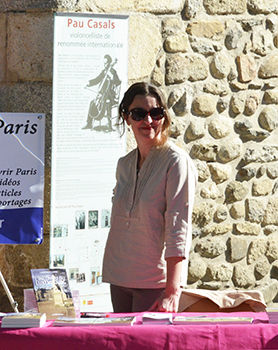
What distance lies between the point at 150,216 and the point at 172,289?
0.30m

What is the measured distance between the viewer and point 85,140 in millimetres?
3094

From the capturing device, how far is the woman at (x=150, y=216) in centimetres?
183

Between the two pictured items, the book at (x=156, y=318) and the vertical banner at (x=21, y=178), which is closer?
the book at (x=156, y=318)

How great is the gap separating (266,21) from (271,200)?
142 cm

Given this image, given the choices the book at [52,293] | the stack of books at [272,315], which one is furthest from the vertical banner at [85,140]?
the stack of books at [272,315]

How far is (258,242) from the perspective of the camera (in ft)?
12.5

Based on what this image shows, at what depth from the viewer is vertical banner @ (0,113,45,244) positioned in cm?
304

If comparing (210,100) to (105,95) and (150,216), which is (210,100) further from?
(150,216)

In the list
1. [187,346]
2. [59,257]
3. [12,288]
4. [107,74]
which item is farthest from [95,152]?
[187,346]

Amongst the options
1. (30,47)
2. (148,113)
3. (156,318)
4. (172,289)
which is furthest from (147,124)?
(30,47)

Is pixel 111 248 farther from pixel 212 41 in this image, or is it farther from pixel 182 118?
pixel 212 41

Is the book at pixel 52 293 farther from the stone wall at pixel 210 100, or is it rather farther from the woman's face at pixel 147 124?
the stone wall at pixel 210 100

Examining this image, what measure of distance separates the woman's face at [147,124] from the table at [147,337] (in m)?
0.83

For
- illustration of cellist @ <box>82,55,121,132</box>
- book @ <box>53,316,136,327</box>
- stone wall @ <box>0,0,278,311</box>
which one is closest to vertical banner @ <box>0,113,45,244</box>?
stone wall @ <box>0,0,278,311</box>
